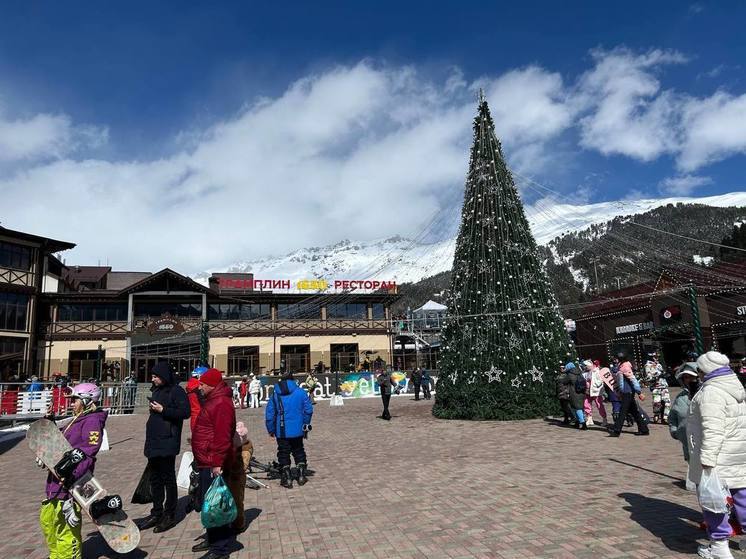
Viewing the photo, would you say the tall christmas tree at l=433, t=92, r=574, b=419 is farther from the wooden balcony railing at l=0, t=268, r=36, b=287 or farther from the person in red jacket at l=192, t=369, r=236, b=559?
the wooden balcony railing at l=0, t=268, r=36, b=287

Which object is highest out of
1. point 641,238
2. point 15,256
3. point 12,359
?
point 641,238

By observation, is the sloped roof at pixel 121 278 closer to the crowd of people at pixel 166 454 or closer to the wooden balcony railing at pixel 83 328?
the wooden balcony railing at pixel 83 328

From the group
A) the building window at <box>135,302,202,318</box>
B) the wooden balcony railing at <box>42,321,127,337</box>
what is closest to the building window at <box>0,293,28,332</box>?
the wooden balcony railing at <box>42,321,127,337</box>

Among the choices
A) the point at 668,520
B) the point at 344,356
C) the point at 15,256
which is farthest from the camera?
the point at 344,356

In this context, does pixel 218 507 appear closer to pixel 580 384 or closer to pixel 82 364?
pixel 580 384

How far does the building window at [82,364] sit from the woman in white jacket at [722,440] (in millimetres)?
36647

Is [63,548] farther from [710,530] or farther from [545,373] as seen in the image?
[545,373]

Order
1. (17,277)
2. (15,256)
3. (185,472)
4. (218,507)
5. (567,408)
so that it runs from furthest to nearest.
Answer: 1. (15,256)
2. (17,277)
3. (567,408)
4. (185,472)
5. (218,507)

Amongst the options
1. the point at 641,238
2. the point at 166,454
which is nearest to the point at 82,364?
the point at 166,454

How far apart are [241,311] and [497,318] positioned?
27.5 meters

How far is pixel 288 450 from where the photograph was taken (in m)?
7.06

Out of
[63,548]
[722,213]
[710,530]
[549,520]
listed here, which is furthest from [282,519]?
[722,213]

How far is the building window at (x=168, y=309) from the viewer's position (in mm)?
35562

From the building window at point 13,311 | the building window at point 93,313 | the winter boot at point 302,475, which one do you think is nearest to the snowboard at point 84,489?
the winter boot at point 302,475
